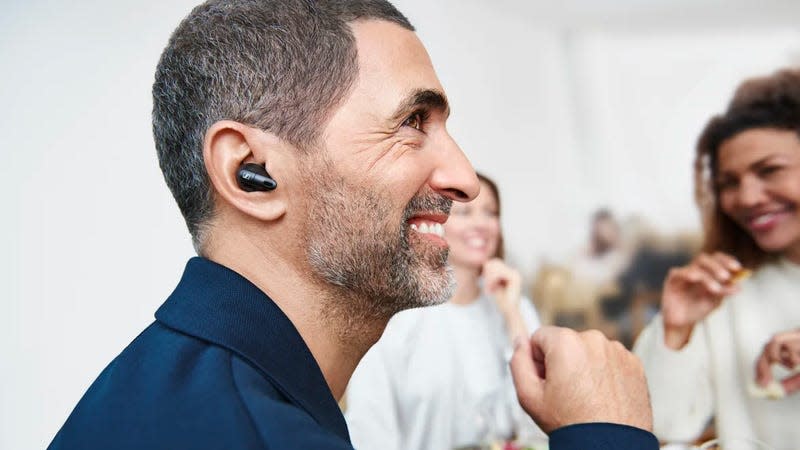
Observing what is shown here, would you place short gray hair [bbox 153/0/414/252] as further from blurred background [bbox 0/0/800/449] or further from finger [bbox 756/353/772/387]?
finger [bbox 756/353/772/387]

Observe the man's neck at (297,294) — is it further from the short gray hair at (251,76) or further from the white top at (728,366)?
the white top at (728,366)

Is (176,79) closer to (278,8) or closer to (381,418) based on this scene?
(278,8)

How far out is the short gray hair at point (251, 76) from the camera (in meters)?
0.96

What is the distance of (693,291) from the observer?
1940 millimetres

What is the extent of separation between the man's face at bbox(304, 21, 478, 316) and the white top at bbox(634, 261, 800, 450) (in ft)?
3.63

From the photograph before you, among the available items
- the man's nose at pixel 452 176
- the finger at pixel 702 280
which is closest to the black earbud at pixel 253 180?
the man's nose at pixel 452 176

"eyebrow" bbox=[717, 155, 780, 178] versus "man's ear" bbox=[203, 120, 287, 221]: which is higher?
"eyebrow" bbox=[717, 155, 780, 178]

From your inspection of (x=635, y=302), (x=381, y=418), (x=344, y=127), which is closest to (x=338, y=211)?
(x=344, y=127)

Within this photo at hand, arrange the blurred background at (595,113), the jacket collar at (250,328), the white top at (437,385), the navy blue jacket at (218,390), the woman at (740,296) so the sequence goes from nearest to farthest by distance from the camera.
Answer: the navy blue jacket at (218,390) < the jacket collar at (250,328) < the white top at (437,385) < the woman at (740,296) < the blurred background at (595,113)

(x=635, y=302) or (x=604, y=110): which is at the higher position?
(x=604, y=110)

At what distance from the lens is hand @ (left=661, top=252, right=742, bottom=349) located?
1907 millimetres

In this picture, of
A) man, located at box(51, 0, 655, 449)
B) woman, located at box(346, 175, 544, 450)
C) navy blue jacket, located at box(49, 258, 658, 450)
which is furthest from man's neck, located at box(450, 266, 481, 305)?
navy blue jacket, located at box(49, 258, 658, 450)

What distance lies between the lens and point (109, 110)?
4.88ft

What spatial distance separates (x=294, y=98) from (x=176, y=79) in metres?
0.17
